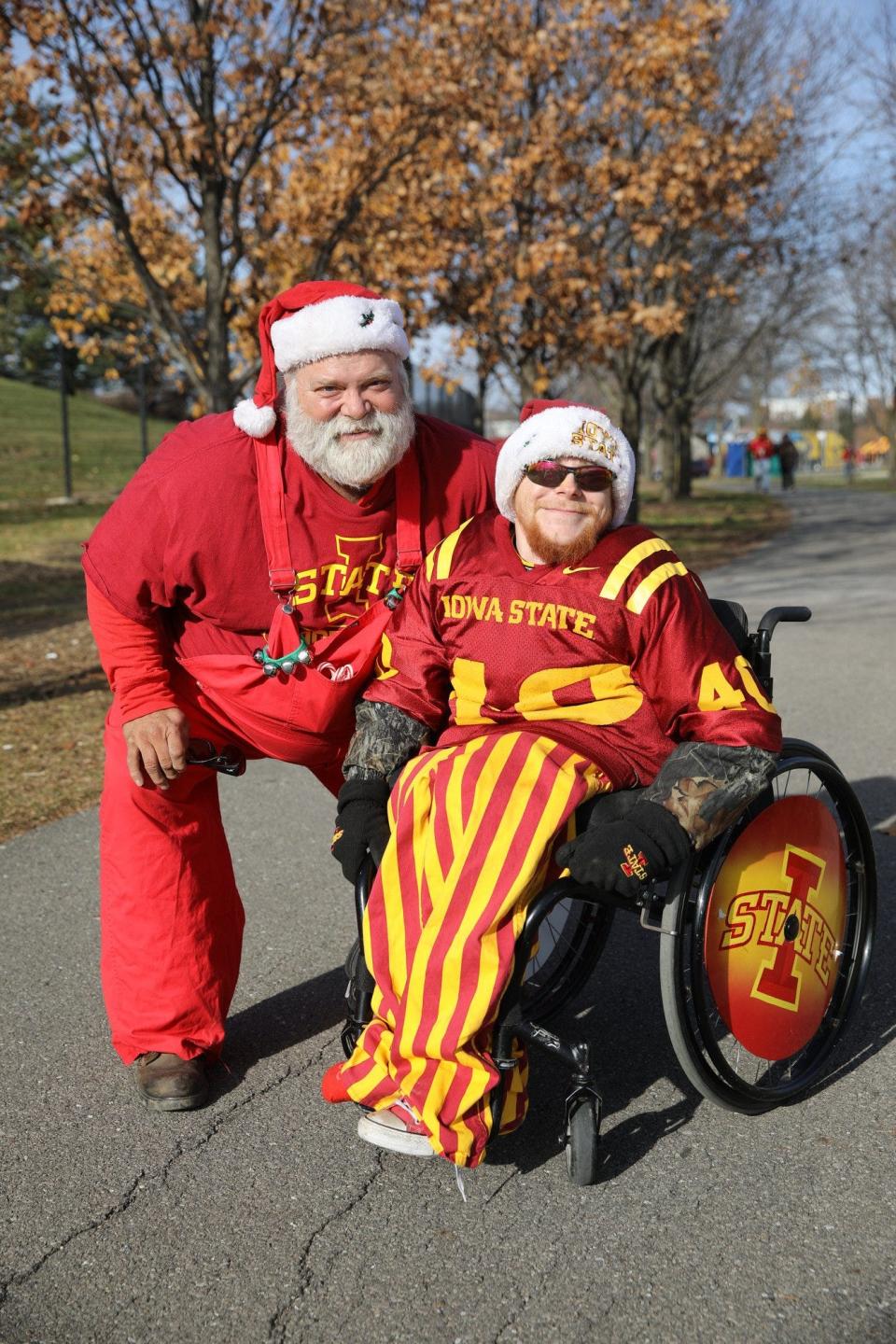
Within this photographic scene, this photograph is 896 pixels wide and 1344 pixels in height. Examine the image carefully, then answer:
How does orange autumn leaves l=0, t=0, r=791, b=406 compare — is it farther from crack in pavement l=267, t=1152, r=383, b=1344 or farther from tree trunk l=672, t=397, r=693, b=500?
tree trunk l=672, t=397, r=693, b=500

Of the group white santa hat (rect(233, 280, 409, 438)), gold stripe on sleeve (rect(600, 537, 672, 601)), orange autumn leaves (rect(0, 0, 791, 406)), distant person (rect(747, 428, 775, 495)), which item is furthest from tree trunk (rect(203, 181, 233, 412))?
distant person (rect(747, 428, 775, 495))

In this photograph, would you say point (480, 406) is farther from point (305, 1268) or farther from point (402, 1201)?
point (305, 1268)

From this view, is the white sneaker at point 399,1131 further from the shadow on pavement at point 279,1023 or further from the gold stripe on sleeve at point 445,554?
the gold stripe on sleeve at point 445,554

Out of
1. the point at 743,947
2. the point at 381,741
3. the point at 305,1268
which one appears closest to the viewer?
the point at 305,1268

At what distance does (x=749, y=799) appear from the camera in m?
2.69

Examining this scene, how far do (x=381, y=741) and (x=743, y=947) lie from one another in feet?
2.89

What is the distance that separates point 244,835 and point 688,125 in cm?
1104

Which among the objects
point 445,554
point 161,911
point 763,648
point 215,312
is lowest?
point 161,911

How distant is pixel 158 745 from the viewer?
3000 millimetres

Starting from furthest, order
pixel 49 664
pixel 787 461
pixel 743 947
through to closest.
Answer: pixel 787 461, pixel 49 664, pixel 743 947

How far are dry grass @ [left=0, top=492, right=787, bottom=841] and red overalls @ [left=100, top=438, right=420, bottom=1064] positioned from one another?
212 centimetres

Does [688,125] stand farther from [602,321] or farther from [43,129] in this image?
[43,129]

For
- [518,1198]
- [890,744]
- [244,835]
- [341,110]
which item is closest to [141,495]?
[518,1198]

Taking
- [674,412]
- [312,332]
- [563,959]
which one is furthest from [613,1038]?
[674,412]
